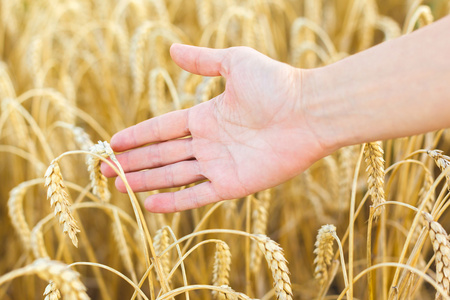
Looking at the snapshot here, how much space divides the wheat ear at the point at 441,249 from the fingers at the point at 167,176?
0.50m

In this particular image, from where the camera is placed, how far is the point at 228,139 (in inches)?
37.5

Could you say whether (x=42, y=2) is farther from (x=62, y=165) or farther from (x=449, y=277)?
(x=449, y=277)

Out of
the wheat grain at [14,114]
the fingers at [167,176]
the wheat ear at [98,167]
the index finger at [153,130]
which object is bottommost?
the fingers at [167,176]

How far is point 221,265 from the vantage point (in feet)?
2.51

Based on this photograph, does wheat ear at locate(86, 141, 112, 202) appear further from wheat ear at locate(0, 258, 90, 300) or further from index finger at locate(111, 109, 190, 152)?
wheat ear at locate(0, 258, 90, 300)

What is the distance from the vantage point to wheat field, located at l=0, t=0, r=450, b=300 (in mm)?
808

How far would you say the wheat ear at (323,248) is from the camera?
0.74 meters

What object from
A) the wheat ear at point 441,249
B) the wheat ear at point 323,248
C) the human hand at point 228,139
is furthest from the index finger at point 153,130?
the wheat ear at point 441,249

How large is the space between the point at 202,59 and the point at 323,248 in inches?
18.9

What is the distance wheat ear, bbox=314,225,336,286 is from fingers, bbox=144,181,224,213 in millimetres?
251

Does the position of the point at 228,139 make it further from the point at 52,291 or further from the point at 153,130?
the point at 52,291

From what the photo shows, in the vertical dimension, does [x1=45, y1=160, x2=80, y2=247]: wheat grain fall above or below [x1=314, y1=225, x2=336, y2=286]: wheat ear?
above

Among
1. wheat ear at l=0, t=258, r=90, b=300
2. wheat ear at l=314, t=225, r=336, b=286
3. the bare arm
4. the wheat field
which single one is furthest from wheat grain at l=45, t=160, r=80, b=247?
wheat ear at l=314, t=225, r=336, b=286

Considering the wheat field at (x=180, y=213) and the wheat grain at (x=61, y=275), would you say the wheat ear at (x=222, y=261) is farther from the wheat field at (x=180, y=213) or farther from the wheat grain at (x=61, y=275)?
the wheat grain at (x=61, y=275)
